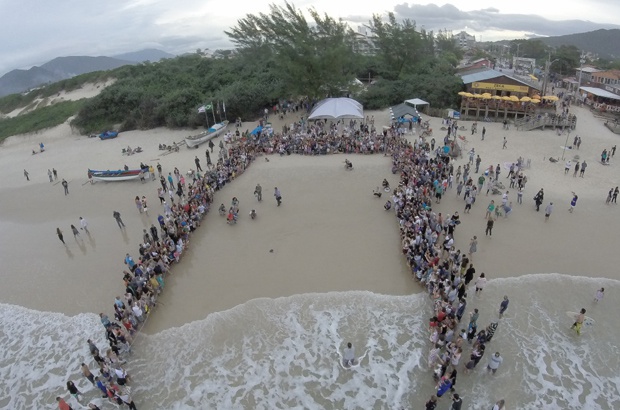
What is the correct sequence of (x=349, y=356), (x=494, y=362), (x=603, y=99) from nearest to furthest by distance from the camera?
(x=494, y=362) < (x=349, y=356) < (x=603, y=99)

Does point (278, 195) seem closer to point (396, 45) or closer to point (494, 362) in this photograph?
point (494, 362)

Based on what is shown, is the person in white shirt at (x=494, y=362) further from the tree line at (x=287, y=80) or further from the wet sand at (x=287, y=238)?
the tree line at (x=287, y=80)

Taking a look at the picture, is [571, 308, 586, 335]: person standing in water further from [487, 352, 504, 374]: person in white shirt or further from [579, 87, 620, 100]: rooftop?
[579, 87, 620, 100]: rooftop

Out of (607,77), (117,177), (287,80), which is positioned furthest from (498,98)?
(117,177)

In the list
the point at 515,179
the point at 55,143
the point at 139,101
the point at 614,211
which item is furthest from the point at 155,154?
the point at 614,211

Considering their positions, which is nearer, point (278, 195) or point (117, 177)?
point (278, 195)

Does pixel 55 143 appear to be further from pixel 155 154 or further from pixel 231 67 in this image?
pixel 231 67

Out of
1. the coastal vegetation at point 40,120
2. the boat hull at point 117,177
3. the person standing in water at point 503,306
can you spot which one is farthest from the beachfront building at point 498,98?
the coastal vegetation at point 40,120

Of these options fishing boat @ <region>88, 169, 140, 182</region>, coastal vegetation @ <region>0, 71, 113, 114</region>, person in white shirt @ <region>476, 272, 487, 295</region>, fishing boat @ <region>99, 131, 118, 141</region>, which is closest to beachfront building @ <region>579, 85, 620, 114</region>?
person in white shirt @ <region>476, 272, 487, 295</region>
